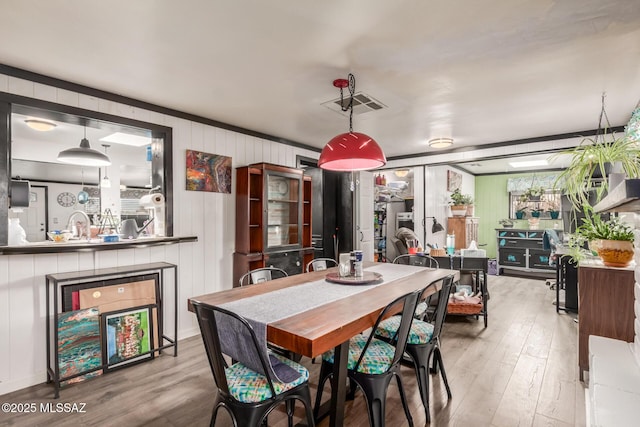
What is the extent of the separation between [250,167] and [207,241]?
98 centimetres

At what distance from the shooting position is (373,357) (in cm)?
177

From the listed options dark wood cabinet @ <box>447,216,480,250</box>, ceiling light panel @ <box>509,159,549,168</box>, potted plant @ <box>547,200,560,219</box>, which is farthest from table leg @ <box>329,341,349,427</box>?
potted plant @ <box>547,200,560,219</box>

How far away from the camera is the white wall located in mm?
2414

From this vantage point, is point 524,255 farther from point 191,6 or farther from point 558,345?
point 191,6

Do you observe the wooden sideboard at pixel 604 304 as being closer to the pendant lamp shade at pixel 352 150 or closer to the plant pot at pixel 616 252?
the plant pot at pixel 616 252

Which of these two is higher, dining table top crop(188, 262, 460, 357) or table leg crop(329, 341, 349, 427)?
dining table top crop(188, 262, 460, 357)

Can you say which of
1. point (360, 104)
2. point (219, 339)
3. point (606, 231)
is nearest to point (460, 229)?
point (606, 231)

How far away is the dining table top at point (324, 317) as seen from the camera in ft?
4.50

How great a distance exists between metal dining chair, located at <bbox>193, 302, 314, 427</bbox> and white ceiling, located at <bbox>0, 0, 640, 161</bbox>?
1.58 metres

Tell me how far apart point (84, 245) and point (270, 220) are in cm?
191

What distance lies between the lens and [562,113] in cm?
335

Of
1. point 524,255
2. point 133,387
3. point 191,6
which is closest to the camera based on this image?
point 191,6

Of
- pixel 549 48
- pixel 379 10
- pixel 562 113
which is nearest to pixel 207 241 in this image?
pixel 379 10

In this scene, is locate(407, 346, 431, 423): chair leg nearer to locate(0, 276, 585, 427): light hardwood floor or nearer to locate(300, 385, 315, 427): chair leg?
locate(0, 276, 585, 427): light hardwood floor
